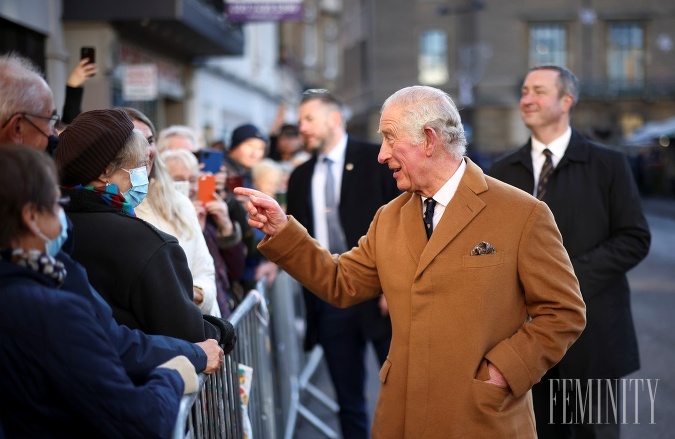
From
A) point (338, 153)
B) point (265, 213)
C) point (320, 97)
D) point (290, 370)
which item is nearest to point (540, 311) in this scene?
point (265, 213)

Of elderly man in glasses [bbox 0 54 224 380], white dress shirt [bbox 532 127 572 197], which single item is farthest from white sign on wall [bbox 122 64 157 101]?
elderly man in glasses [bbox 0 54 224 380]

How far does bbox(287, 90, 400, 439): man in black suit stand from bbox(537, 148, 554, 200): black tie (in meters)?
1.30

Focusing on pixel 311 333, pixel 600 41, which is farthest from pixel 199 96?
pixel 600 41

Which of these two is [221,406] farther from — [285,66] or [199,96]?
[285,66]

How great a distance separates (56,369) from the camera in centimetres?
263

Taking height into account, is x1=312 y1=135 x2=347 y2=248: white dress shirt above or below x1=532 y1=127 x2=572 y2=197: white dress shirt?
below

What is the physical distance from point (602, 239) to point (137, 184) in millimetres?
2724

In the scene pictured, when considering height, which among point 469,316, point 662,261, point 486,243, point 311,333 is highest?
point 486,243

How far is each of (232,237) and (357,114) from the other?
53.1 m

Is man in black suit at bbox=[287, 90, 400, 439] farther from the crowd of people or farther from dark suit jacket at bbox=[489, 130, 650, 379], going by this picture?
dark suit jacket at bbox=[489, 130, 650, 379]

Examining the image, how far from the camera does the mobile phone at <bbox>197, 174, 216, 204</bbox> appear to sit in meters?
5.36

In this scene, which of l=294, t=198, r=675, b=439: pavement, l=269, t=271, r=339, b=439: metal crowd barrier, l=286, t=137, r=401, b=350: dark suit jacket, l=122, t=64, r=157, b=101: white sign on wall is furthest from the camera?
l=122, t=64, r=157, b=101: white sign on wall

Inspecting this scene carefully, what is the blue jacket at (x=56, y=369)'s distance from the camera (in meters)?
2.62

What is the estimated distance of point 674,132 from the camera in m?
32.3
